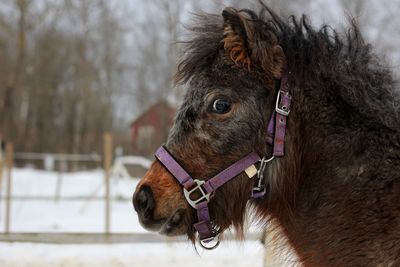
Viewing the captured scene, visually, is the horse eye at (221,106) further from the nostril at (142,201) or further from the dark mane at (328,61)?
the nostril at (142,201)

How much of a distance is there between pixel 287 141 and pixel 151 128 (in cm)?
3828

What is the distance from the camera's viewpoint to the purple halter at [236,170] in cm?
215

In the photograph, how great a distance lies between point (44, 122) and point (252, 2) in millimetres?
35337

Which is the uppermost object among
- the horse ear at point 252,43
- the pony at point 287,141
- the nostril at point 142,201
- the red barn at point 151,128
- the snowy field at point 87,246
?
the horse ear at point 252,43

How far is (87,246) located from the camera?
6.94 meters

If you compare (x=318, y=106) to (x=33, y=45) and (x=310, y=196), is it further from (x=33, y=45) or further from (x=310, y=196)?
(x=33, y=45)

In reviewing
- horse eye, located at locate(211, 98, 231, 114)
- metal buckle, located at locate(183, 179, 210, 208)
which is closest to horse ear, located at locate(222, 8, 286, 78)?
horse eye, located at locate(211, 98, 231, 114)

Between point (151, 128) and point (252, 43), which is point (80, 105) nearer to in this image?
point (151, 128)

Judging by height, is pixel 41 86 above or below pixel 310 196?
below

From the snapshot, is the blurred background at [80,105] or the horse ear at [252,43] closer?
the horse ear at [252,43]

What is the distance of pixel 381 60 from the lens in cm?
238

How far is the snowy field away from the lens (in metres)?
6.31

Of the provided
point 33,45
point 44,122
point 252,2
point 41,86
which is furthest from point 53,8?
point 252,2

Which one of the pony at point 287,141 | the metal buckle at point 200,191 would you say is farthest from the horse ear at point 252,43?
the metal buckle at point 200,191
